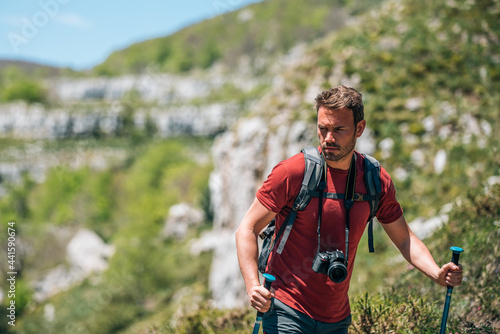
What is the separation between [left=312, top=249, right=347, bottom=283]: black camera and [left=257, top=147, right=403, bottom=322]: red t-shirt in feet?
0.24

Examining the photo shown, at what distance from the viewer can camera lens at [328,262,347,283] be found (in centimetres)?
243

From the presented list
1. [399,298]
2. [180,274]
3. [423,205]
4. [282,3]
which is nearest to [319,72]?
[423,205]

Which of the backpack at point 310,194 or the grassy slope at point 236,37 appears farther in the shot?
the grassy slope at point 236,37

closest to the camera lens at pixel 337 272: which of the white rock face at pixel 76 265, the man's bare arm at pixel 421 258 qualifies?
the man's bare arm at pixel 421 258

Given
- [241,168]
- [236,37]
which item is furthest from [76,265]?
[236,37]

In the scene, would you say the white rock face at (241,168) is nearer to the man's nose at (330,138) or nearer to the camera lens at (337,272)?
the camera lens at (337,272)

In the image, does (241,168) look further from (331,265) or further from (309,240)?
(331,265)

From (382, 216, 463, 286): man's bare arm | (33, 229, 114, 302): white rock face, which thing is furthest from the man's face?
(33, 229, 114, 302): white rock face

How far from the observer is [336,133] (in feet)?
8.07

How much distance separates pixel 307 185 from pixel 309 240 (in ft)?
1.11

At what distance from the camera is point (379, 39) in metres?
19.2

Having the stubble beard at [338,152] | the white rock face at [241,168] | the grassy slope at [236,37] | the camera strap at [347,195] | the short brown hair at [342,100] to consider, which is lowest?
the white rock face at [241,168]

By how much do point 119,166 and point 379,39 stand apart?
3073 inches

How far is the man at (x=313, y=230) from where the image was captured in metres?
2.45
